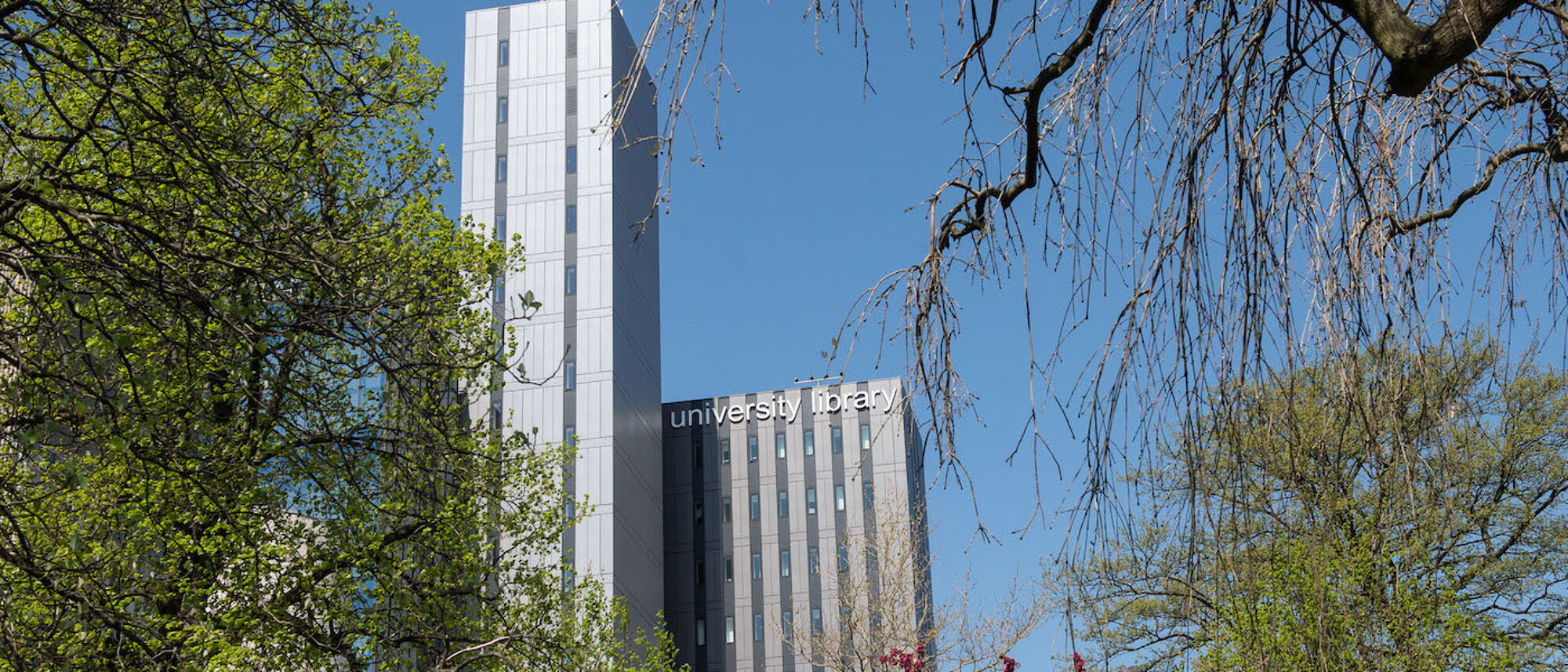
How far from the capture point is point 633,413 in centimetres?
4659

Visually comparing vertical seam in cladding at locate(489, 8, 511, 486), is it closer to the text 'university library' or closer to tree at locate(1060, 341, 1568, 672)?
the text 'university library'

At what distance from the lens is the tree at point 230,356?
199 inches

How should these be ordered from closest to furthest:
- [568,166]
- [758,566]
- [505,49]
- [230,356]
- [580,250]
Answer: [230,356] < [580,250] < [568,166] < [505,49] < [758,566]

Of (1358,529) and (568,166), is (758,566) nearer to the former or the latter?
(568,166)

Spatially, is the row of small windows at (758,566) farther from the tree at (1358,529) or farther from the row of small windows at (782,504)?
the tree at (1358,529)

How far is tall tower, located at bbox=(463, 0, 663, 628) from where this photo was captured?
43938mm

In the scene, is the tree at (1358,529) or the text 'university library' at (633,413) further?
the text 'university library' at (633,413)

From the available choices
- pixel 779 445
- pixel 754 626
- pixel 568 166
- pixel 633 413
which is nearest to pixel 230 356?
pixel 633 413

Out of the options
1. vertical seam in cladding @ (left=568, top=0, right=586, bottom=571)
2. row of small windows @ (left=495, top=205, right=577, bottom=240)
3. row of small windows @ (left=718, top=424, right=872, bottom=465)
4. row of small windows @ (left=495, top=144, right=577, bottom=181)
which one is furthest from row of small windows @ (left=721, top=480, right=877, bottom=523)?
row of small windows @ (left=495, top=144, right=577, bottom=181)

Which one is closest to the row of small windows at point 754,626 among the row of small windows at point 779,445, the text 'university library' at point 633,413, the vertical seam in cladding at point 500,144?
the text 'university library' at point 633,413

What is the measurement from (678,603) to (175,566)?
43739 mm

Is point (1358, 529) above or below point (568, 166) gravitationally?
below

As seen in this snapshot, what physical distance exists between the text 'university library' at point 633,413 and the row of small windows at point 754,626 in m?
0.08

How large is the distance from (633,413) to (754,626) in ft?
36.7
